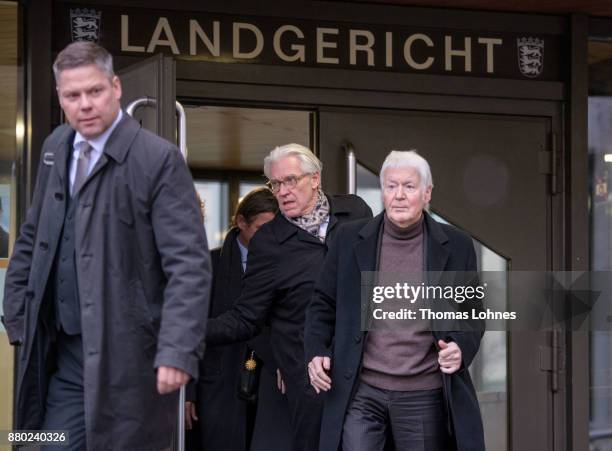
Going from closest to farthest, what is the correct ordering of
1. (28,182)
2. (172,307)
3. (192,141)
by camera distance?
(172,307) < (28,182) < (192,141)

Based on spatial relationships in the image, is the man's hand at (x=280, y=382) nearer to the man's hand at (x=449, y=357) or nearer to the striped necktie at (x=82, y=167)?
the man's hand at (x=449, y=357)

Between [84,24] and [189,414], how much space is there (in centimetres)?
204

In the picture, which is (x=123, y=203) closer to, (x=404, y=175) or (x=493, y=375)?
(x=404, y=175)

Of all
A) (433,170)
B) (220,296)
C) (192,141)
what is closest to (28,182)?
(220,296)

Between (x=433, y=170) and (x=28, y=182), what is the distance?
2.06 meters

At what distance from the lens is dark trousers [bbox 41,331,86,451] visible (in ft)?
11.8

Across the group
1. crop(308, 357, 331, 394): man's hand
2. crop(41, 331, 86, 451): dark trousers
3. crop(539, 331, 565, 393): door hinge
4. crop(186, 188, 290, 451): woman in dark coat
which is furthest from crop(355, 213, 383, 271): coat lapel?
crop(539, 331, 565, 393): door hinge

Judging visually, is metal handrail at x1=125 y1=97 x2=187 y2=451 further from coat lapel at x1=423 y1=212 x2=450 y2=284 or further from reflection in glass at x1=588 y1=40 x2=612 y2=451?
reflection in glass at x1=588 y1=40 x2=612 y2=451

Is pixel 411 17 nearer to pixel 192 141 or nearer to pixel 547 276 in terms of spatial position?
pixel 547 276

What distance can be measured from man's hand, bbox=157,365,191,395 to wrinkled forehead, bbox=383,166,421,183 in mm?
1402

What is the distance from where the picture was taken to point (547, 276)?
6.60 m

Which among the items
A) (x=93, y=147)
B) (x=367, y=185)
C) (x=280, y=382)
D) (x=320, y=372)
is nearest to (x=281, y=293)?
(x=280, y=382)

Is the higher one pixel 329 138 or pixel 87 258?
pixel 329 138

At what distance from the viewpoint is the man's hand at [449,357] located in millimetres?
4379
